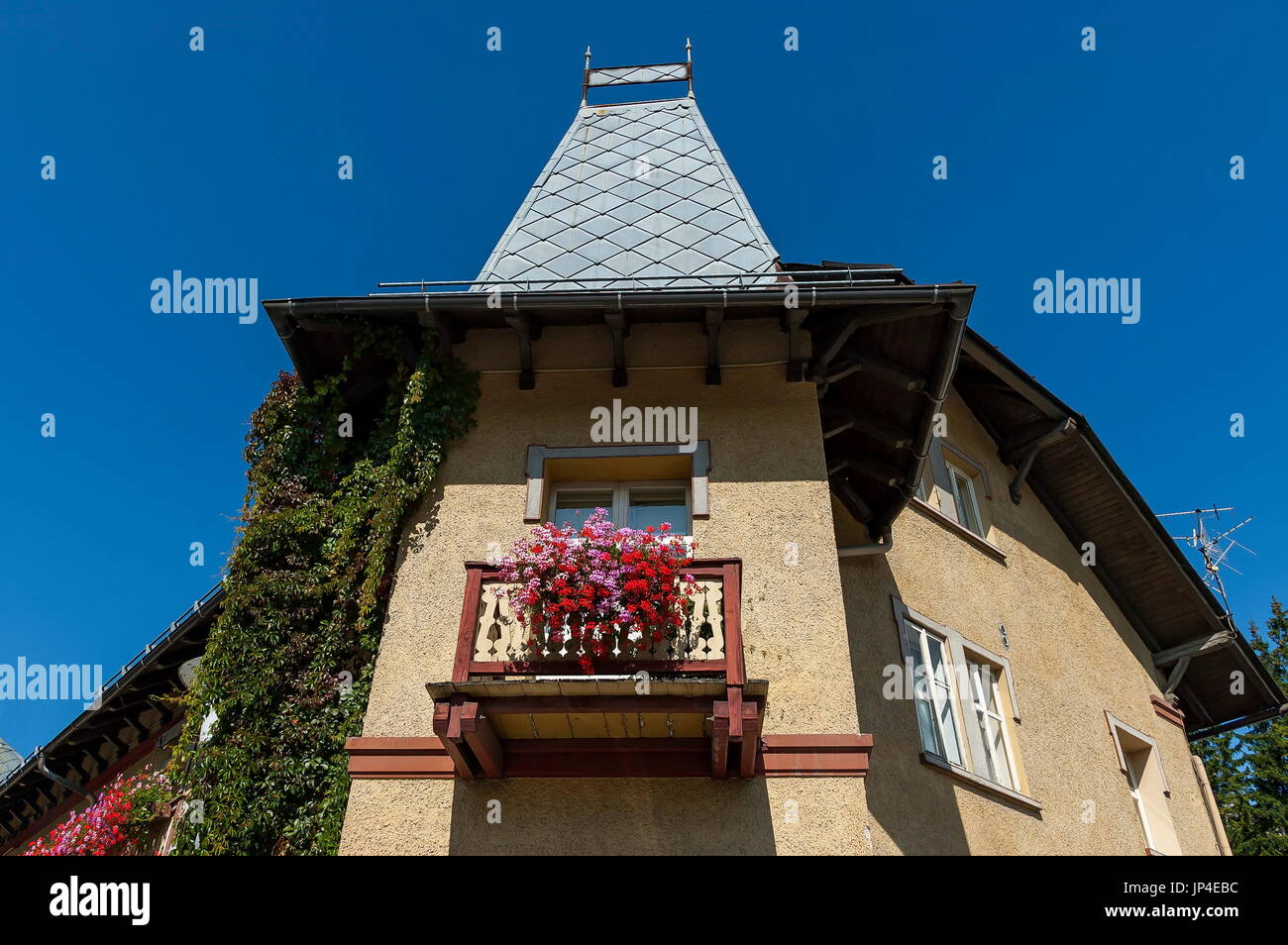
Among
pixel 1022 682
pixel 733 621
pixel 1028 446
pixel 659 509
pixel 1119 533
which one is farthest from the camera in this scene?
pixel 1119 533

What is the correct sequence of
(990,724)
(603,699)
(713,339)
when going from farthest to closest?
(990,724), (713,339), (603,699)

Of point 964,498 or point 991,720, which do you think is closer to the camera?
point 991,720

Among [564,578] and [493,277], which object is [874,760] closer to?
[564,578]

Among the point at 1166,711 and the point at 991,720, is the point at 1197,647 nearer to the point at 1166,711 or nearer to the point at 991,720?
the point at 1166,711

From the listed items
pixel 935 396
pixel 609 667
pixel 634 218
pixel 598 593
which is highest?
pixel 634 218

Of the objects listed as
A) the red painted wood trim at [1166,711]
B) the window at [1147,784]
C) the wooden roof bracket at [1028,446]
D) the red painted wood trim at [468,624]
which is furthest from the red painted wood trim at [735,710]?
the red painted wood trim at [1166,711]

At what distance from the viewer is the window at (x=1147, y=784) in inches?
504

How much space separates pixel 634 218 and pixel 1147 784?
31.6 ft

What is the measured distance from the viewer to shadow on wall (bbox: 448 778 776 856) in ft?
25.0

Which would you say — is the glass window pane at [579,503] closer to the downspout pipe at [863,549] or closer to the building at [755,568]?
the building at [755,568]

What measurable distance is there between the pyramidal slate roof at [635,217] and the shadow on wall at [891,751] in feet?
11.6

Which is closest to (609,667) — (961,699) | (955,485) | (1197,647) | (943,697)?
(943,697)

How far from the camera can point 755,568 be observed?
8945mm
